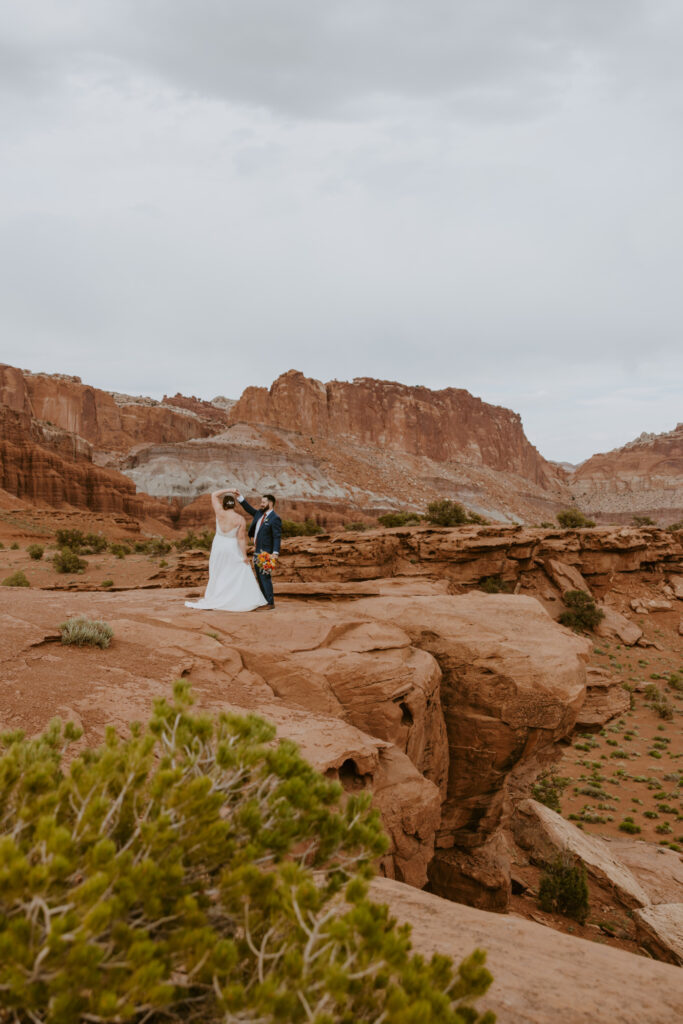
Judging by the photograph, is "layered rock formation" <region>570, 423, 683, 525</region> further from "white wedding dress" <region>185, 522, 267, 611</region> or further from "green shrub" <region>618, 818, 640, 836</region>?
"white wedding dress" <region>185, 522, 267, 611</region>

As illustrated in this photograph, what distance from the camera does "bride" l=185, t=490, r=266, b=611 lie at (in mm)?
9484

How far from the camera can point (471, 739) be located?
344 inches

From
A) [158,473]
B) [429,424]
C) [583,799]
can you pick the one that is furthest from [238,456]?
[583,799]

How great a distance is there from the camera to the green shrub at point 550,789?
13836 millimetres

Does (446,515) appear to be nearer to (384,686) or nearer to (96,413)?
(384,686)

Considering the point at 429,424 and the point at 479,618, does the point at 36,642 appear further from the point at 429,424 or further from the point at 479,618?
the point at 429,424

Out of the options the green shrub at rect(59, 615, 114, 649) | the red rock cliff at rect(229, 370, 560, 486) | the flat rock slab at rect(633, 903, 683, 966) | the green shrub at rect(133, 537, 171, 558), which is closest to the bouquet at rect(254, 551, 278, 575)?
the green shrub at rect(59, 615, 114, 649)

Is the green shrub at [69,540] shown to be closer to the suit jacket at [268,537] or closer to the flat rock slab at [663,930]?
the suit jacket at [268,537]

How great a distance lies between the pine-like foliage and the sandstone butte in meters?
55.2

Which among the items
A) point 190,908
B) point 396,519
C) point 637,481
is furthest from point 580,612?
point 637,481

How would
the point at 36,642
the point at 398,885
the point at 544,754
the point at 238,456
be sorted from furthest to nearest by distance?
1. the point at 238,456
2. the point at 544,754
3. the point at 36,642
4. the point at 398,885

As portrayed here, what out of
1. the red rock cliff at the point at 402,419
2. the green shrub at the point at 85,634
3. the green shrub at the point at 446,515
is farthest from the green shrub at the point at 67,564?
the red rock cliff at the point at 402,419

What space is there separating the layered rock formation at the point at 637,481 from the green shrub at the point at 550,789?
103 metres

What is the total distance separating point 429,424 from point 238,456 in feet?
194
